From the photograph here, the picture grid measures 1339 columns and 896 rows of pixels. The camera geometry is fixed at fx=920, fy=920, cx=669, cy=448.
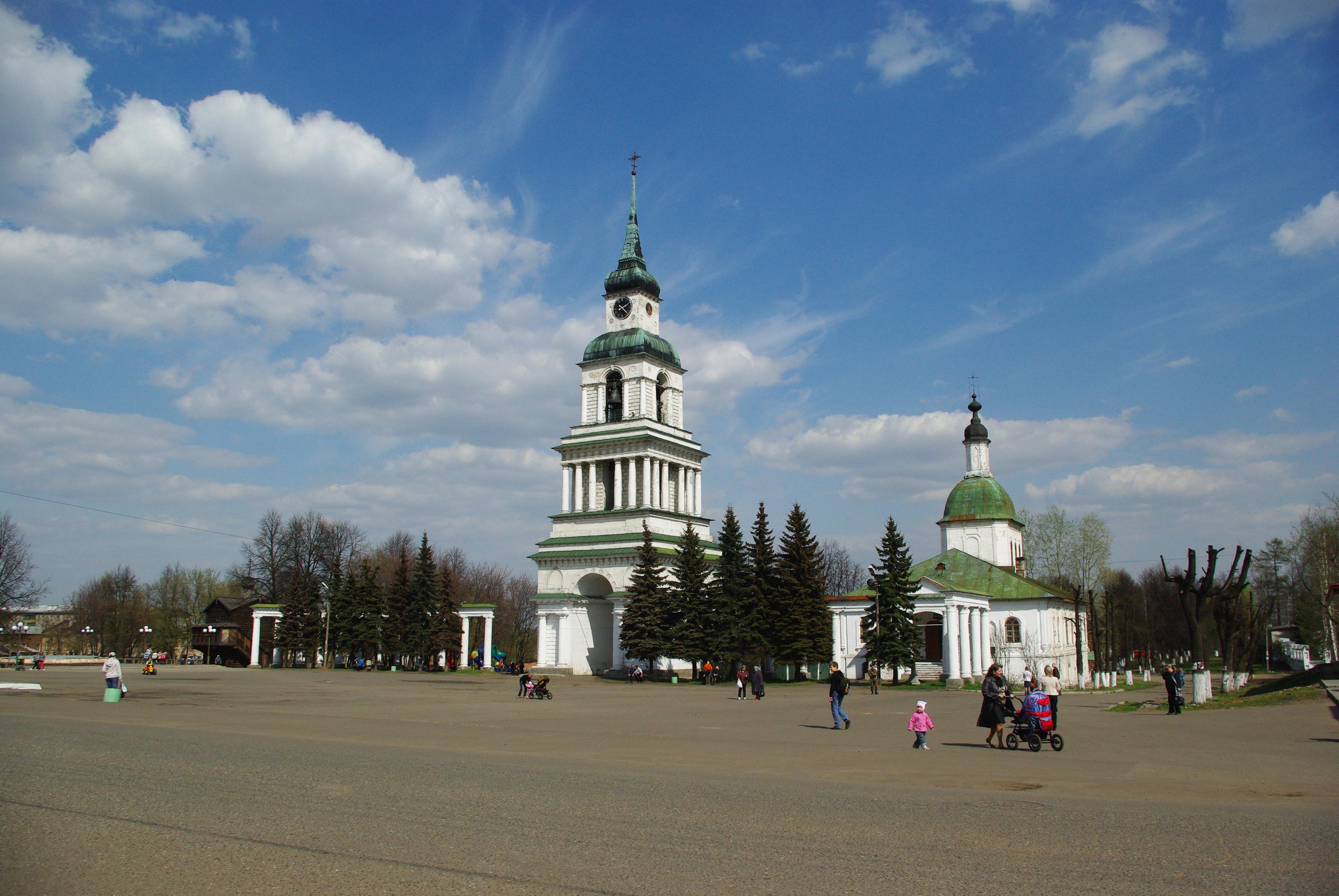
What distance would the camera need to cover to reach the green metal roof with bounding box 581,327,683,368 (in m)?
62.1

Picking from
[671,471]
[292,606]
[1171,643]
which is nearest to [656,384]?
[671,471]

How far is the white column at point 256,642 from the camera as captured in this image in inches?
2650

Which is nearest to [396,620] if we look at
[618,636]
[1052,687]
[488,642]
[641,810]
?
[488,642]

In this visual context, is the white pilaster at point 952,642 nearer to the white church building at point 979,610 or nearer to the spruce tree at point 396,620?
the white church building at point 979,610

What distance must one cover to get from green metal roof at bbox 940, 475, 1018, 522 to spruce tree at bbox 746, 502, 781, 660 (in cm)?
2424

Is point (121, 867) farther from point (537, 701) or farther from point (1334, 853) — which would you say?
point (537, 701)

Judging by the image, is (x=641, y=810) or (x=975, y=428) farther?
(x=975, y=428)

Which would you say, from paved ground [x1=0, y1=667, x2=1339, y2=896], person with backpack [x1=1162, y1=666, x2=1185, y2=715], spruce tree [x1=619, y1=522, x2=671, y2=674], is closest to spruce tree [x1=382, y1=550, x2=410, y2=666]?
spruce tree [x1=619, y1=522, x2=671, y2=674]

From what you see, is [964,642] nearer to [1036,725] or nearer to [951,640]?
[951,640]

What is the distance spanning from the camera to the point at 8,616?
203ft

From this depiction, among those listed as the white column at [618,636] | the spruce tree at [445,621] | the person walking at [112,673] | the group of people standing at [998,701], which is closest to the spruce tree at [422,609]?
the spruce tree at [445,621]

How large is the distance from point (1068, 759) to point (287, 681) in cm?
3541

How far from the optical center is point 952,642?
4844 centimetres

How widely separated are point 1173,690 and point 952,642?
24.4m
